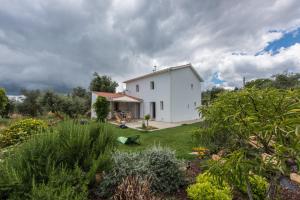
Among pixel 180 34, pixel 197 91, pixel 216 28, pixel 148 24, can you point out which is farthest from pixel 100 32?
pixel 197 91

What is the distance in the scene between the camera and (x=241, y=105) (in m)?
2.02

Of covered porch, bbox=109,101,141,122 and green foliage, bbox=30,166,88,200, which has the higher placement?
covered porch, bbox=109,101,141,122

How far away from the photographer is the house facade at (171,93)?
21328mm

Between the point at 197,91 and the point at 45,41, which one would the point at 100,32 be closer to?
the point at 45,41

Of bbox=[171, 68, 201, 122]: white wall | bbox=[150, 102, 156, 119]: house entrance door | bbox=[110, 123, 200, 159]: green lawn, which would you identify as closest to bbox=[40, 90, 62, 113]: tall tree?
bbox=[150, 102, 156, 119]: house entrance door

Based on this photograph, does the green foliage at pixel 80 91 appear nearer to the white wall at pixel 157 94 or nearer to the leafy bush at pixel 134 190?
the white wall at pixel 157 94

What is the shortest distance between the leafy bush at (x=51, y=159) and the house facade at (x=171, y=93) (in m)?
17.3

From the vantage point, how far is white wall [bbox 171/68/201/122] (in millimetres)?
21484

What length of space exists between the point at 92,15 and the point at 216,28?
7828 millimetres

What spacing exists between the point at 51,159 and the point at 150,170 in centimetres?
203

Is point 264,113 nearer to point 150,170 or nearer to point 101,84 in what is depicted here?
point 150,170

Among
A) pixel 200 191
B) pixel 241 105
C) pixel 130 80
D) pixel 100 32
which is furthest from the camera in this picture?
pixel 130 80

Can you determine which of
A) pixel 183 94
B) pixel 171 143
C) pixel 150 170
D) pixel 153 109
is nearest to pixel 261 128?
pixel 150 170

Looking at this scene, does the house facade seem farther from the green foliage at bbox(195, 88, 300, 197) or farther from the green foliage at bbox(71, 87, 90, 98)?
the green foliage at bbox(71, 87, 90, 98)
